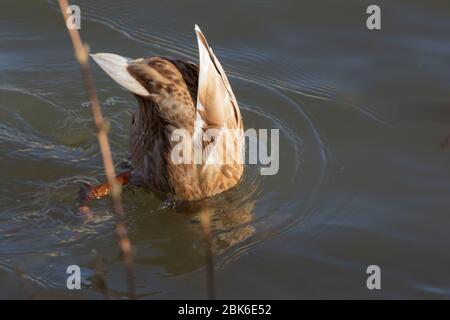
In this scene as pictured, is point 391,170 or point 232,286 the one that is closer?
point 232,286

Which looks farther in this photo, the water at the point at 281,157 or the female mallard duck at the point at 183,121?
the female mallard duck at the point at 183,121

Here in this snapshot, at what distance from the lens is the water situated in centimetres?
491

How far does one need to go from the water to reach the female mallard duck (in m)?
0.18

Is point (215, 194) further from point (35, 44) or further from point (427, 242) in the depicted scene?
point (35, 44)

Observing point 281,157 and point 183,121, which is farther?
point 281,157

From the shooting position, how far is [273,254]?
5.05 metres

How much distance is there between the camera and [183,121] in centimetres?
520

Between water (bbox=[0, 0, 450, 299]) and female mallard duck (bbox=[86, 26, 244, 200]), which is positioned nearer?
water (bbox=[0, 0, 450, 299])

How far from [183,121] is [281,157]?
3.44 feet

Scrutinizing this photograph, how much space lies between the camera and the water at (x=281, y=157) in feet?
16.1

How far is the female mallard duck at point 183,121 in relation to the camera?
509 cm

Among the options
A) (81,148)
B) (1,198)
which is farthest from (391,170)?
(1,198)

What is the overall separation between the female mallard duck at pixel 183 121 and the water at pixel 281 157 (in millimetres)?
182
